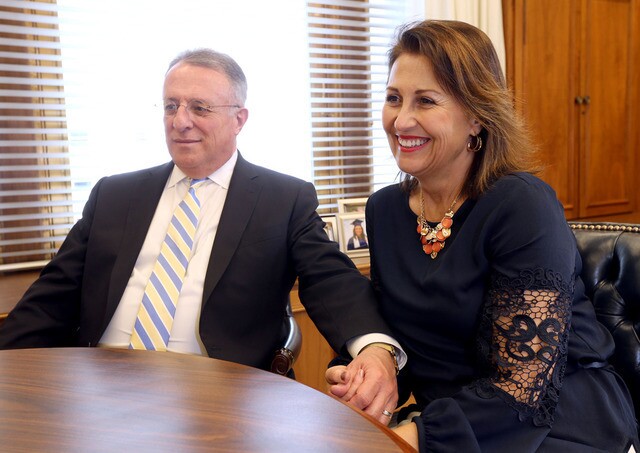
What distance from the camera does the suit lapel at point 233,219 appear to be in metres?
1.92

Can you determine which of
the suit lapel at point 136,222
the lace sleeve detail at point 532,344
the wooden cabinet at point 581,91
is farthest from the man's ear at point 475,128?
the wooden cabinet at point 581,91

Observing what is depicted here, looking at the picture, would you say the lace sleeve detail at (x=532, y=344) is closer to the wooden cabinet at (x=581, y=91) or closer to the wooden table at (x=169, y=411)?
the wooden table at (x=169, y=411)

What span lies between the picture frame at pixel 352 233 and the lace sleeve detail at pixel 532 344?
1.43m

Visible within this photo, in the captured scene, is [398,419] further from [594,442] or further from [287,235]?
[287,235]

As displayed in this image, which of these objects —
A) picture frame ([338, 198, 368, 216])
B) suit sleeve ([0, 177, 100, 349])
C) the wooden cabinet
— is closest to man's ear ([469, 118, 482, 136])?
suit sleeve ([0, 177, 100, 349])

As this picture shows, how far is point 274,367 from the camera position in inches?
69.6

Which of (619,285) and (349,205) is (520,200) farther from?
(349,205)

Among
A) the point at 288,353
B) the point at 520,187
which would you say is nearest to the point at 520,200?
the point at 520,187

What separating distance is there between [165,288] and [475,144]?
3.14 feet

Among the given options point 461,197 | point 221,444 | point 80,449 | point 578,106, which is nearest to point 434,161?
point 461,197

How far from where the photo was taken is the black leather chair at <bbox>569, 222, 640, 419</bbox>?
1555 mm

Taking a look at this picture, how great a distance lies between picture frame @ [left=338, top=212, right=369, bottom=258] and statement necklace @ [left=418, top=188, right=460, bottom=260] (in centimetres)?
115

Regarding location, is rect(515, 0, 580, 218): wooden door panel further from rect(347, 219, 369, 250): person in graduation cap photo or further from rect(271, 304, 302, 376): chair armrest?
rect(271, 304, 302, 376): chair armrest

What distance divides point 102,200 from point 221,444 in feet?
4.55
